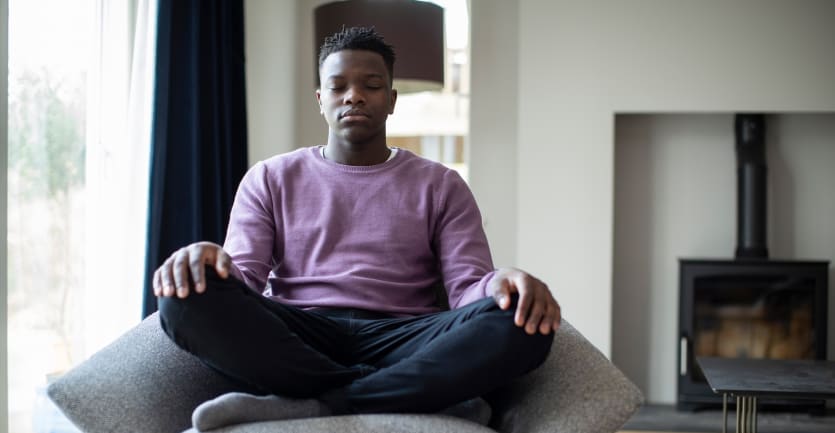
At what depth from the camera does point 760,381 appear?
247cm

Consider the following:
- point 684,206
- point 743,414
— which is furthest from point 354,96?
point 684,206

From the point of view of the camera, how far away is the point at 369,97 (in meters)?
2.17

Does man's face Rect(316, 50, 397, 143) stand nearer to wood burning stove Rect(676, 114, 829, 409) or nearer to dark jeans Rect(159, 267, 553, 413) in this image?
dark jeans Rect(159, 267, 553, 413)

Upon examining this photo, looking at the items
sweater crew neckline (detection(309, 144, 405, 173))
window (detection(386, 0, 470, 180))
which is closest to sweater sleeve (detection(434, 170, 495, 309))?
sweater crew neckline (detection(309, 144, 405, 173))

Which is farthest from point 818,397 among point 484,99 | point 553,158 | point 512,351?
point 484,99

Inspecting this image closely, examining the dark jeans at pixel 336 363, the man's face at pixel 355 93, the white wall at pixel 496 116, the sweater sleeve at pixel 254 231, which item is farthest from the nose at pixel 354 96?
the white wall at pixel 496 116

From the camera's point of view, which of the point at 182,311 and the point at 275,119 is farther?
the point at 275,119

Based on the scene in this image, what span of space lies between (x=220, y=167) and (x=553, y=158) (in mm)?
1471

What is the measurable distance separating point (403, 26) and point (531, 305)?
2.06 meters

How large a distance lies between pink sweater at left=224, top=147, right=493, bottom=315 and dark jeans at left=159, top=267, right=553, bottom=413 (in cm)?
31

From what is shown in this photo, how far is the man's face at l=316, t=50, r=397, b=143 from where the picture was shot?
2162 mm

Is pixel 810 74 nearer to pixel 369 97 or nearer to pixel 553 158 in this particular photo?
pixel 553 158

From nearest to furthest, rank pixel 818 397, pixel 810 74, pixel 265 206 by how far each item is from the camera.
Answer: pixel 265 206 → pixel 818 397 → pixel 810 74

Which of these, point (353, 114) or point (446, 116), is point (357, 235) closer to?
point (353, 114)
